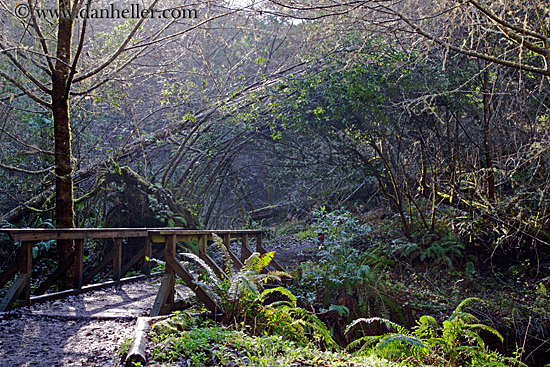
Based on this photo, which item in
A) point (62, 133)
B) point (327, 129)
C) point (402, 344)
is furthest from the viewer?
point (327, 129)

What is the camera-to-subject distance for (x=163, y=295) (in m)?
5.77

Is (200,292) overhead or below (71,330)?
overhead

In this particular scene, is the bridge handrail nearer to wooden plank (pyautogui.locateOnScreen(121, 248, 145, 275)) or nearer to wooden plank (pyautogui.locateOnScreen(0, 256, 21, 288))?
wooden plank (pyautogui.locateOnScreen(0, 256, 21, 288))

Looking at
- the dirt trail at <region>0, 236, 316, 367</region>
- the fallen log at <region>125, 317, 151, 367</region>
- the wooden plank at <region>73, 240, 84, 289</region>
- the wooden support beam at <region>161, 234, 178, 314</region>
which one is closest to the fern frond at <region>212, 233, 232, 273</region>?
the wooden support beam at <region>161, 234, 178, 314</region>

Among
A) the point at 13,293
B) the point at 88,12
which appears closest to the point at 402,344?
the point at 13,293

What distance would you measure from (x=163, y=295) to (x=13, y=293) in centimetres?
185

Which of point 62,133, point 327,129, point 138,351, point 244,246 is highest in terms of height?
point 327,129

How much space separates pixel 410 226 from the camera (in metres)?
11.9

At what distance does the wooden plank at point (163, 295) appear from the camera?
5.57 metres

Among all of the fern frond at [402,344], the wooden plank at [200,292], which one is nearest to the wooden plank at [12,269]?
the wooden plank at [200,292]

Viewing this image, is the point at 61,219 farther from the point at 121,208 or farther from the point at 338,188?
the point at 338,188

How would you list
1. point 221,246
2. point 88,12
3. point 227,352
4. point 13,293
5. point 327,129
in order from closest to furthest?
point 227,352 < point 13,293 < point 221,246 < point 88,12 < point 327,129

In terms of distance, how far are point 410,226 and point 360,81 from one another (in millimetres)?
4015

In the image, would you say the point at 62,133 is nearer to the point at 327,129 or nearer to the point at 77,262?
the point at 77,262
